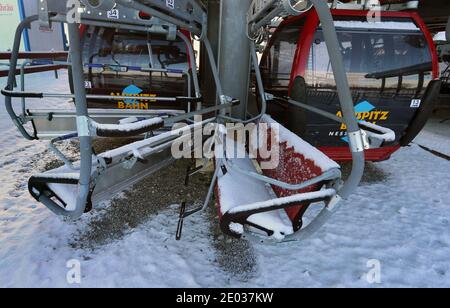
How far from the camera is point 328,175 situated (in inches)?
72.1

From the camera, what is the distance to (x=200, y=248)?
8.18 feet

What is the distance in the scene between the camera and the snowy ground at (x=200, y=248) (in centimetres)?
217

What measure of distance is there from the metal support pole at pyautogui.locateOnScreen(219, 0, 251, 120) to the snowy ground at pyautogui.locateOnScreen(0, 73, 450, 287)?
1454 mm

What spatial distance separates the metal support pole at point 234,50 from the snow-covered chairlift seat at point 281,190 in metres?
1.25

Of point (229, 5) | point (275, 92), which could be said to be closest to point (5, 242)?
point (229, 5)

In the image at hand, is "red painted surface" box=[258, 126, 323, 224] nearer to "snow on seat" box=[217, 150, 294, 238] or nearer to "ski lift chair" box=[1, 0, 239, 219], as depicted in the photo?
"snow on seat" box=[217, 150, 294, 238]

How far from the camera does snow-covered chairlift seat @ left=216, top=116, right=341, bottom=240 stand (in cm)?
184

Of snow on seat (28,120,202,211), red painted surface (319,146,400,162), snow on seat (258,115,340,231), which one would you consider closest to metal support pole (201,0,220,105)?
red painted surface (319,146,400,162)

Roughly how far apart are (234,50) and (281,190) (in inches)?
74.3

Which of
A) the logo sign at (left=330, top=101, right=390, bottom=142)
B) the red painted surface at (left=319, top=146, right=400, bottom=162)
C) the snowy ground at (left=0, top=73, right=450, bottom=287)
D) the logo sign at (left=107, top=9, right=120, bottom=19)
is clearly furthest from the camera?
the red painted surface at (left=319, top=146, right=400, bottom=162)

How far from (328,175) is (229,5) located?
2.42 m

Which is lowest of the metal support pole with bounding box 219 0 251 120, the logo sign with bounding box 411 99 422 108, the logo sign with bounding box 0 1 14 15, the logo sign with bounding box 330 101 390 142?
the logo sign with bounding box 330 101 390 142
